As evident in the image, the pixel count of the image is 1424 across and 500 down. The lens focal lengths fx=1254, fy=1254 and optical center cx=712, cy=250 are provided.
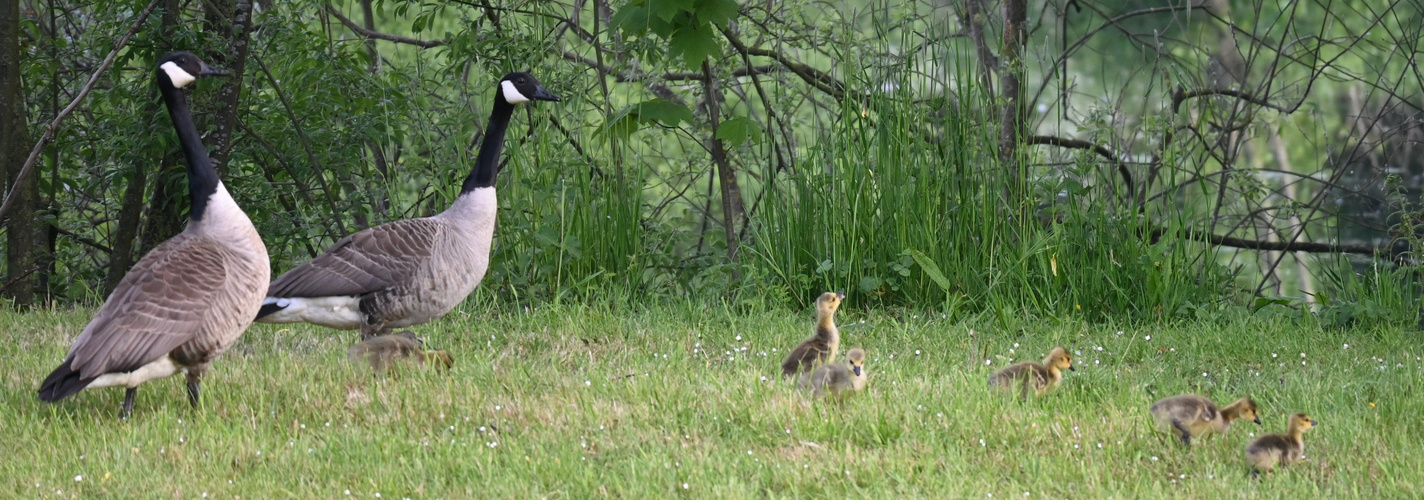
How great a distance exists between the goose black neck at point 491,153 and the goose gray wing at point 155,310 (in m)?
1.76

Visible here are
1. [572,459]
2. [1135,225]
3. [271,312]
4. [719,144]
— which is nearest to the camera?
[572,459]

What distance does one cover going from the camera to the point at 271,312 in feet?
20.5

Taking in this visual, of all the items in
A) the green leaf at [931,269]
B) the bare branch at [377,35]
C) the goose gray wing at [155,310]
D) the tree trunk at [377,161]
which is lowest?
the green leaf at [931,269]

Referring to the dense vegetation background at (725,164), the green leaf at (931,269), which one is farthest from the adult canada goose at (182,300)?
the green leaf at (931,269)

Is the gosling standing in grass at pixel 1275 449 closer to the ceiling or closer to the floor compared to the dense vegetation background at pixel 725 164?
closer to the floor

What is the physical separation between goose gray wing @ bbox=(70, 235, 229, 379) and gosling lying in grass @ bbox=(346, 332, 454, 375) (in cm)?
→ 87

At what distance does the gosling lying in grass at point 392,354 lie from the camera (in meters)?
5.76

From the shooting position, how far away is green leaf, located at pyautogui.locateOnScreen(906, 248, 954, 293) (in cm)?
721

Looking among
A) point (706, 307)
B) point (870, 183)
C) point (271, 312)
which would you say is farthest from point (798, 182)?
point (271, 312)

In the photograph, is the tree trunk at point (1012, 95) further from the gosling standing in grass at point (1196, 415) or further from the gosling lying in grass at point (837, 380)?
the gosling standing in grass at point (1196, 415)

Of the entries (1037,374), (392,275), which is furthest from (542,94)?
(1037,374)

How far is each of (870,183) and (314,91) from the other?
4.26m

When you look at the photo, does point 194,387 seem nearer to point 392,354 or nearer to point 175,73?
point 392,354

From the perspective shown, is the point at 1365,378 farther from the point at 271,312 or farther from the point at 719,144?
the point at 271,312
